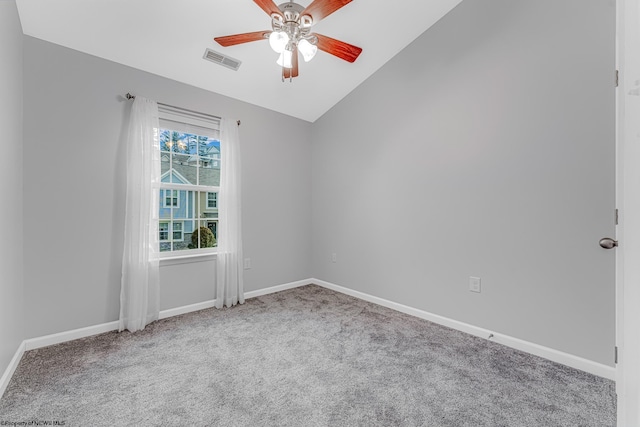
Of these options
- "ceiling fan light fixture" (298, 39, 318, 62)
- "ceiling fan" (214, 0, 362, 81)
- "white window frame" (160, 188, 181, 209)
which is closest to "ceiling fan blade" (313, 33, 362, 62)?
"ceiling fan" (214, 0, 362, 81)

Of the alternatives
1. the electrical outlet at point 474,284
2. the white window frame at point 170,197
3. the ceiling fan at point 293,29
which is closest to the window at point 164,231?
the white window frame at point 170,197

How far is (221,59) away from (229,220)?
1.62 meters

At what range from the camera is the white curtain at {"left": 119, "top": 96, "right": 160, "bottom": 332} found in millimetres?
2521

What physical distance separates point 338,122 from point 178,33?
195cm

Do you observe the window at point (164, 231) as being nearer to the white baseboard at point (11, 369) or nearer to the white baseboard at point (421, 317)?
the white baseboard at point (421, 317)

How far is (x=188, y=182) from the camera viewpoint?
121 inches

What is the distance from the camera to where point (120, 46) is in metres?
2.41

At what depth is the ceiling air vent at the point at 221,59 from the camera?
2649 mm

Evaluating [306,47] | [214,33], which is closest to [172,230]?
[214,33]

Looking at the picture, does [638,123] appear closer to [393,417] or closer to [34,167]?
[393,417]

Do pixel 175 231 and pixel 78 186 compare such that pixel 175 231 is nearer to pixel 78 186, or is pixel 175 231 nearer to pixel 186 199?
pixel 186 199

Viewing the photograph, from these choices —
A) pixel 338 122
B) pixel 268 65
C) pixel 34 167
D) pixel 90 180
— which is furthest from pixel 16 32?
pixel 338 122

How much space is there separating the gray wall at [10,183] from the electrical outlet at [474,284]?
3.24 metres

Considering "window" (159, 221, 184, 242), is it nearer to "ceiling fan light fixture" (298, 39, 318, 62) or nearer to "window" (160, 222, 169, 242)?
"window" (160, 222, 169, 242)
